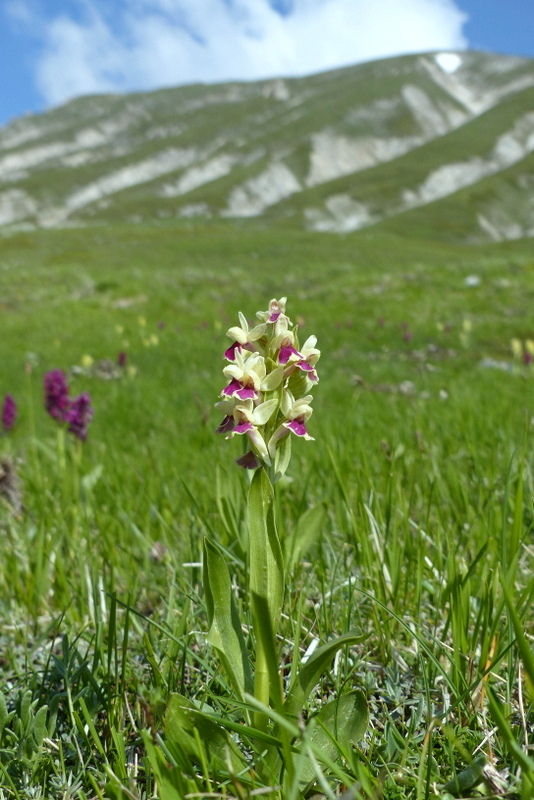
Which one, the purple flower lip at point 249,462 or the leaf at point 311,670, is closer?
the leaf at point 311,670

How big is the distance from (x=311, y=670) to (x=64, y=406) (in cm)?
280

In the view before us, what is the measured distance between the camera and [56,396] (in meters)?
3.55

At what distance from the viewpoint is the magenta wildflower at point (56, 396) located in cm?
352

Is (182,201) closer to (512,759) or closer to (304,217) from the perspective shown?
(304,217)

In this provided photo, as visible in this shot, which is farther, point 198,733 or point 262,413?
point 262,413

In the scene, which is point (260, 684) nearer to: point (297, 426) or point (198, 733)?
point (198, 733)

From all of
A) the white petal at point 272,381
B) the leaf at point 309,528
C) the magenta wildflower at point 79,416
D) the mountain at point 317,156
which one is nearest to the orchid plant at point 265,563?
the white petal at point 272,381

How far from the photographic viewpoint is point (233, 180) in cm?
10738

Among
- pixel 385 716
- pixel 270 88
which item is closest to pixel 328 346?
pixel 385 716

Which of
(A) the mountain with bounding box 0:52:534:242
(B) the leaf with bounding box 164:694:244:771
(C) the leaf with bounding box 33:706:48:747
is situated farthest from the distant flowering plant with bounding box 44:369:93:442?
(A) the mountain with bounding box 0:52:534:242

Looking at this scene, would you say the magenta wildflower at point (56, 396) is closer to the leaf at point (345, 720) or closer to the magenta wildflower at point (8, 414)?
the magenta wildflower at point (8, 414)

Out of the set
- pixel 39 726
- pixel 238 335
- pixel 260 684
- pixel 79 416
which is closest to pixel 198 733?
pixel 260 684

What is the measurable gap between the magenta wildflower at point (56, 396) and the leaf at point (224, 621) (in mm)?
2599

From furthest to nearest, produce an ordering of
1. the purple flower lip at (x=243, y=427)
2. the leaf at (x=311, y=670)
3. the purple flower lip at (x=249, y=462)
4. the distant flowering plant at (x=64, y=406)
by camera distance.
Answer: the distant flowering plant at (x=64, y=406) < the purple flower lip at (x=249, y=462) < the purple flower lip at (x=243, y=427) < the leaf at (x=311, y=670)
